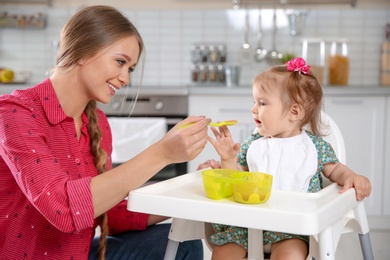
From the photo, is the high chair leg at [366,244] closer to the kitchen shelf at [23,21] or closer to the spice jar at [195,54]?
the spice jar at [195,54]

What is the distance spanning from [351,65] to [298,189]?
287 cm

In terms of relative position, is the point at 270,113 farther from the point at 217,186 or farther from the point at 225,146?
the point at 217,186

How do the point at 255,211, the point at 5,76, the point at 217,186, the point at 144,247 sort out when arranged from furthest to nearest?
the point at 5,76 → the point at 144,247 → the point at 217,186 → the point at 255,211

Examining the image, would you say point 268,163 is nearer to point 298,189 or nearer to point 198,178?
point 298,189

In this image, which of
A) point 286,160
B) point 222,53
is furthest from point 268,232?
point 222,53

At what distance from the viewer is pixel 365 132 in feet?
12.4

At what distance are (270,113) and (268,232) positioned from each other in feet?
1.30

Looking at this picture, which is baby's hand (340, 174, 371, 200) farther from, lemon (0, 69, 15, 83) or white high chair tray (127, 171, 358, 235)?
lemon (0, 69, 15, 83)

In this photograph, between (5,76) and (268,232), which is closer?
(268,232)

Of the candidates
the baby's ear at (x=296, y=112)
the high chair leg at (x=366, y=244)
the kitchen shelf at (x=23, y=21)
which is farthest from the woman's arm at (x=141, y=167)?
the kitchen shelf at (x=23, y=21)

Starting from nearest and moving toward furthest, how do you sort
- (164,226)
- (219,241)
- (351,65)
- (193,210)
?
(193,210) < (219,241) < (164,226) < (351,65)

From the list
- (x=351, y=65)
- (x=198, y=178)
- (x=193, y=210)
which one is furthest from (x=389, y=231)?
(x=193, y=210)

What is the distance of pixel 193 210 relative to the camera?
4.32 feet

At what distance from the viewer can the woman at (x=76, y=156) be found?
141 cm
